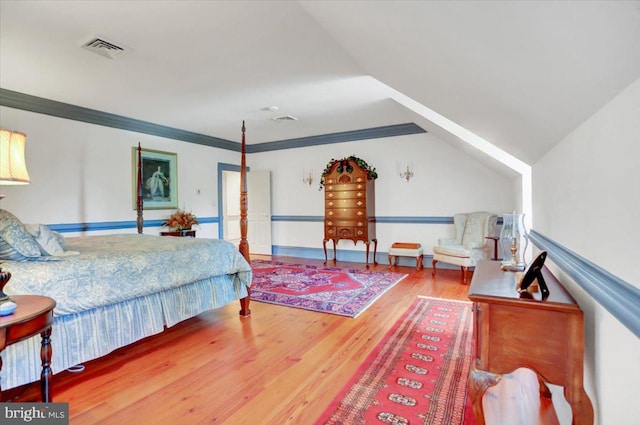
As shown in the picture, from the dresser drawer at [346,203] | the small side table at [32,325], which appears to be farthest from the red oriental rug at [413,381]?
the dresser drawer at [346,203]

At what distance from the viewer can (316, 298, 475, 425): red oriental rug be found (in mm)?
1626

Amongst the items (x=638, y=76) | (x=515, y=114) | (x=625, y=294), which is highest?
(x=515, y=114)

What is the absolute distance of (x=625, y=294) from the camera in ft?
2.29

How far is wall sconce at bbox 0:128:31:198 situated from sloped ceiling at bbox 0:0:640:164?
1.11 meters

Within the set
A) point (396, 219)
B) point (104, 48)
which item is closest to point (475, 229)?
point (396, 219)

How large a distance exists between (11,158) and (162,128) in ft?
12.9

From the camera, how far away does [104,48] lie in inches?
107

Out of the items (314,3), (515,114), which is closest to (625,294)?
(515,114)

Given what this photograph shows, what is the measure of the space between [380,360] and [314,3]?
2.33 metres

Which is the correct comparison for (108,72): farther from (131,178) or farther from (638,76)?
(638,76)

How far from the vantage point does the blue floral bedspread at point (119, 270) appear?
71.4 inches

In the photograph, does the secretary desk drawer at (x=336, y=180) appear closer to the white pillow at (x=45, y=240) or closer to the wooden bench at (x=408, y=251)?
the wooden bench at (x=408, y=251)

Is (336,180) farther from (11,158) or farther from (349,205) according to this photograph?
(11,158)

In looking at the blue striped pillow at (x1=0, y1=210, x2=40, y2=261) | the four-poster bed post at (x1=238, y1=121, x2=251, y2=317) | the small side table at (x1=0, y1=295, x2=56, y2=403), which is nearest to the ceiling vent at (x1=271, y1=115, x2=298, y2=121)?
the four-poster bed post at (x1=238, y1=121, x2=251, y2=317)
